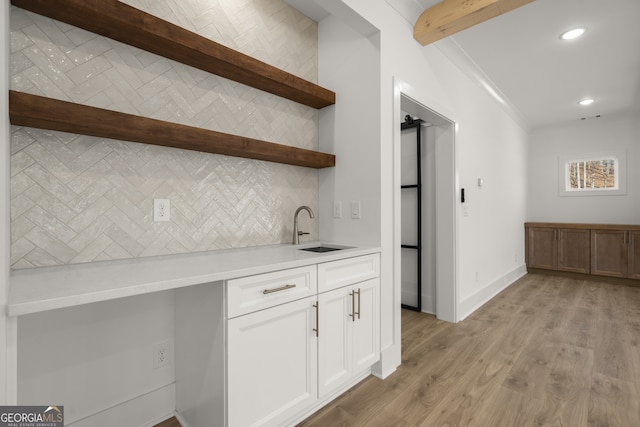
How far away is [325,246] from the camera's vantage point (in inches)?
87.8

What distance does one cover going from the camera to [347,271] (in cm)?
189

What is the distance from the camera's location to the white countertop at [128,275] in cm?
93

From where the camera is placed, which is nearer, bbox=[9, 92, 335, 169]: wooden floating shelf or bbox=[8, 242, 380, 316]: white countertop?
bbox=[8, 242, 380, 316]: white countertop

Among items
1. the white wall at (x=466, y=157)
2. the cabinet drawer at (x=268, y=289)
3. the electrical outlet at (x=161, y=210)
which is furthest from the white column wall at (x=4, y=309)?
the white wall at (x=466, y=157)

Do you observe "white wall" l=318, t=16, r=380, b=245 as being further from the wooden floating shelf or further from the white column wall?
the white column wall

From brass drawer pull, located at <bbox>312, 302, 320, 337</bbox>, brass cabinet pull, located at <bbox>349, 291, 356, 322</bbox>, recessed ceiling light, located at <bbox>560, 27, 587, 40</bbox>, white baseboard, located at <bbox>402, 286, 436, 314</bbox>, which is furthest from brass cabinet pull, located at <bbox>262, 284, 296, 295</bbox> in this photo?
recessed ceiling light, located at <bbox>560, 27, 587, 40</bbox>

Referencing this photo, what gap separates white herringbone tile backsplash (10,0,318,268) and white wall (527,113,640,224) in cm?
569

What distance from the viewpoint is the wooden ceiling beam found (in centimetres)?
215

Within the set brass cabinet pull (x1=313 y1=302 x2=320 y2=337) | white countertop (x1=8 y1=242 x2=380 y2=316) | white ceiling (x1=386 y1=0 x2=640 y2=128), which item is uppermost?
white ceiling (x1=386 y1=0 x2=640 y2=128)

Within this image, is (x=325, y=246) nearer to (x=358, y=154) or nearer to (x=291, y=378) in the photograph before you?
(x=358, y=154)

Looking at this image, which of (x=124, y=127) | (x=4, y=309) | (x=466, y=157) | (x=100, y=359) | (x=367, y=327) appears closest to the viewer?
(x=4, y=309)

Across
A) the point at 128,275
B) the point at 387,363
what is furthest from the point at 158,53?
the point at 387,363

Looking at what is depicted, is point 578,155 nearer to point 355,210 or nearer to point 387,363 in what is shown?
point 355,210

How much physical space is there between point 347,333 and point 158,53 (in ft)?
6.29
